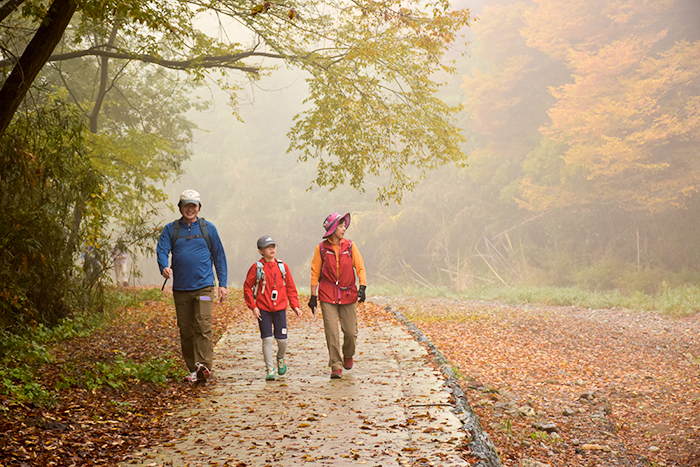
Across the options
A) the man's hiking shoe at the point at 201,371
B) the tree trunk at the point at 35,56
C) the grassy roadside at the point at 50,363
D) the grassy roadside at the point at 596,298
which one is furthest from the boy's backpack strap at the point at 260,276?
the grassy roadside at the point at 596,298

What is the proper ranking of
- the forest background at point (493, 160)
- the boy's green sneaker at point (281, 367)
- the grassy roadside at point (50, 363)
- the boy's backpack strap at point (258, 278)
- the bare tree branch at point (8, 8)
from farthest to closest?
the forest background at point (493, 160) < the boy's green sneaker at point (281, 367) < the boy's backpack strap at point (258, 278) < the bare tree branch at point (8, 8) < the grassy roadside at point (50, 363)

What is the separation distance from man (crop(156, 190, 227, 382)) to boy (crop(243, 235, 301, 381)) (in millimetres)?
399

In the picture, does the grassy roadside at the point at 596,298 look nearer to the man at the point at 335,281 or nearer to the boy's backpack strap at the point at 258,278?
the man at the point at 335,281

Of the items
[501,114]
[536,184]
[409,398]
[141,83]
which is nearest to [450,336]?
[409,398]

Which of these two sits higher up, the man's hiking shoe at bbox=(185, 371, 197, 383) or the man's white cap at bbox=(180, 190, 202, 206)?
the man's white cap at bbox=(180, 190, 202, 206)

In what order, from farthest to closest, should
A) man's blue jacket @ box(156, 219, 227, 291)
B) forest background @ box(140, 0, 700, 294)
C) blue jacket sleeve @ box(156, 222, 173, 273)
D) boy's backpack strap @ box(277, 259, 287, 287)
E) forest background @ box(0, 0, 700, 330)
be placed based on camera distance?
forest background @ box(140, 0, 700, 294)
forest background @ box(0, 0, 700, 330)
boy's backpack strap @ box(277, 259, 287, 287)
man's blue jacket @ box(156, 219, 227, 291)
blue jacket sleeve @ box(156, 222, 173, 273)

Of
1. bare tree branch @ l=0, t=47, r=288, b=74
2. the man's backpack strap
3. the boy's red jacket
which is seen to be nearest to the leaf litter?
the boy's red jacket

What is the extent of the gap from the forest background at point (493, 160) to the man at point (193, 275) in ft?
5.51

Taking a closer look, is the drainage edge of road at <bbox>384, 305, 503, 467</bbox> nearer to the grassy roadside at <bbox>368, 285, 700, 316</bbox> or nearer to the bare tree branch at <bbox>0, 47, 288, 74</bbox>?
the bare tree branch at <bbox>0, 47, 288, 74</bbox>

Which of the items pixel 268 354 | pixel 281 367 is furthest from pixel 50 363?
pixel 281 367

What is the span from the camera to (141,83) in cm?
2080

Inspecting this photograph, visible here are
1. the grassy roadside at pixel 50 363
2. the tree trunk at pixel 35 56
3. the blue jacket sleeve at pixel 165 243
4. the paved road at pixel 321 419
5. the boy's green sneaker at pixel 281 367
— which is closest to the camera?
the paved road at pixel 321 419

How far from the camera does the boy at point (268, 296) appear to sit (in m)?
6.88

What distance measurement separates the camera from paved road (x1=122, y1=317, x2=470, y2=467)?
4281 millimetres
